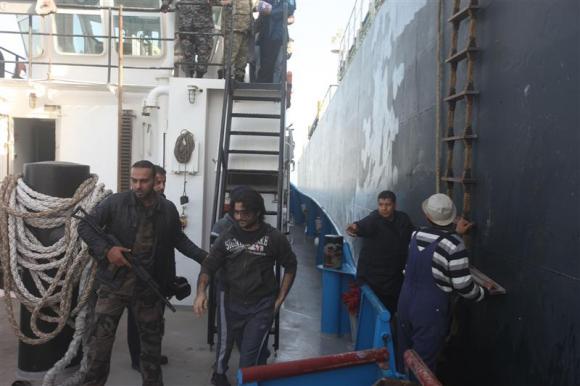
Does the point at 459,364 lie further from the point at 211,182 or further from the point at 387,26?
the point at 387,26

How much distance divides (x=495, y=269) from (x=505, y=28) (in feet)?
4.57

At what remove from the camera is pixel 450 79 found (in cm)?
A: 379

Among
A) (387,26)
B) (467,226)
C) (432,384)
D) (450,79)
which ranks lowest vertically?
(432,384)

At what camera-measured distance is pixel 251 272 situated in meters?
3.55

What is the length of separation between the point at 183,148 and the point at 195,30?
1.68m

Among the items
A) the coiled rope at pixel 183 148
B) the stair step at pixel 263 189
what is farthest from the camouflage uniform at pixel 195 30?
the stair step at pixel 263 189

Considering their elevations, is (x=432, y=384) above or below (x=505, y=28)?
below

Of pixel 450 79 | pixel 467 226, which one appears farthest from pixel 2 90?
pixel 467 226

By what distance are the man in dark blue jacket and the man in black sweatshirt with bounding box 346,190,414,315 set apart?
3.45 m

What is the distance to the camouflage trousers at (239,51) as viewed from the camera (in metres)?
6.54

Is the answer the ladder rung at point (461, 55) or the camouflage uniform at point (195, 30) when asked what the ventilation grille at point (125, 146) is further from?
the ladder rung at point (461, 55)

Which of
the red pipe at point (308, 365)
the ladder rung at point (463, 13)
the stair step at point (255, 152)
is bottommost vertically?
the red pipe at point (308, 365)

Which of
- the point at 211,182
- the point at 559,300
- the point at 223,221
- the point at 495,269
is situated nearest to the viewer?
the point at 559,300

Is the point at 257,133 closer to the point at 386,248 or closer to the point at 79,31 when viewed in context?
the point at 386,248
